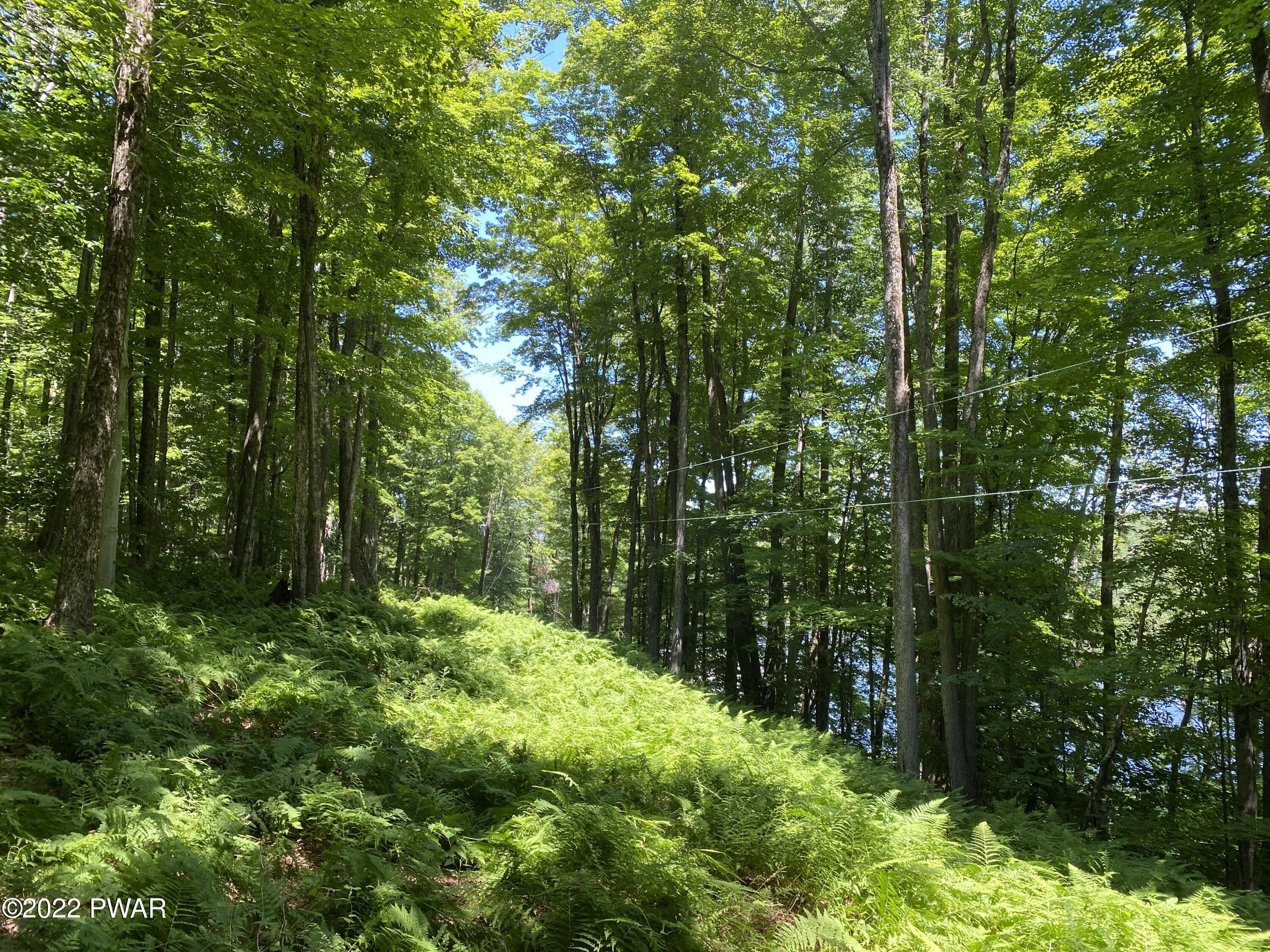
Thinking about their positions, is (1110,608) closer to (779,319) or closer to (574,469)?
(779,319)

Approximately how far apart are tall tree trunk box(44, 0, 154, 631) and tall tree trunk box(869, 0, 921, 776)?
345 inches

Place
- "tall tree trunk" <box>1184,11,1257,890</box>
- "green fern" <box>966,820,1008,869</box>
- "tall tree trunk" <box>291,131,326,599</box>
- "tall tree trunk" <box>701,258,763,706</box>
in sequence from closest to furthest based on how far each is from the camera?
1. "green fern" <box>966,820,1008,869</box>
2. "tall tree trunk" <box>1184,11,1257,890</box>
3. "tall tree trunk" <box>291,131,326,599</box>
4. "tall tree trunk" <box>701,258,763,706</box>

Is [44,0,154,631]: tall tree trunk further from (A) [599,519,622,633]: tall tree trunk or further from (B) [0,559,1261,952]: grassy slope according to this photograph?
(A) [599,519,622,633]: tall tree trunk

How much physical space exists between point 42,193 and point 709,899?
350 inches

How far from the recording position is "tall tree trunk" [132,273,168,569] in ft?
29.1

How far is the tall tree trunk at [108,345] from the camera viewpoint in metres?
5.27

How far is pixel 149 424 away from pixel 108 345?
554 centimetres

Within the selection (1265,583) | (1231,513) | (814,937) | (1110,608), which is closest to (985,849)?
(814,937)

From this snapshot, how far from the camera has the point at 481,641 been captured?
10461mm

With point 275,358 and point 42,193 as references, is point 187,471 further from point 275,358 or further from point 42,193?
point 42,193

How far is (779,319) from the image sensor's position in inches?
727

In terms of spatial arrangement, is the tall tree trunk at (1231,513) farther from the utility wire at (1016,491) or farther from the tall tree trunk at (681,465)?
the tall tree trunk at (681,465)

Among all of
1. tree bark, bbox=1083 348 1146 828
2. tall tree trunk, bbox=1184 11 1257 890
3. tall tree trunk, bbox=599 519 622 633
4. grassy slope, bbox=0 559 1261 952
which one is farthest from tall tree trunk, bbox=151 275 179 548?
tree bark, bbox=1083 348 1146 828

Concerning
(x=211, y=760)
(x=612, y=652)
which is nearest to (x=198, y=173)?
(x=211, y=760)
